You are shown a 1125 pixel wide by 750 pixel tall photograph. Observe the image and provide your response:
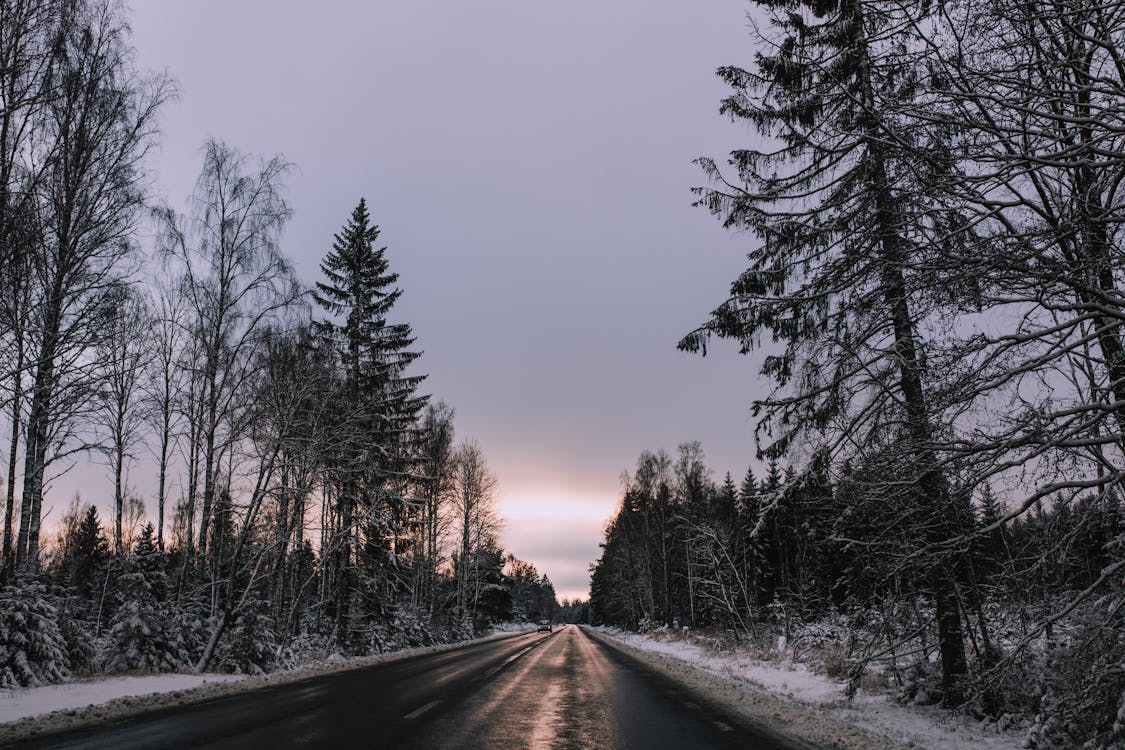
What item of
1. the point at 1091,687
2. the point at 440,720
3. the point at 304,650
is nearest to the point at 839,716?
the point at 1091,687

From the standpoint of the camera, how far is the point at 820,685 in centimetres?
1387

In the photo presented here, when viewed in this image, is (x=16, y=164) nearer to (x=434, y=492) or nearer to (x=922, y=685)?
(x=922, y=685)

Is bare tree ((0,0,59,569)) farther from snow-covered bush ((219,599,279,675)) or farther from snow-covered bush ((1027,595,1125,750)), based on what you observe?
snow-covered bush ((1027,595,1125,750))

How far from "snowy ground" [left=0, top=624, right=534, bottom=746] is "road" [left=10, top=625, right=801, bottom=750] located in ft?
2.36

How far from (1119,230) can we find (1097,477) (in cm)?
224

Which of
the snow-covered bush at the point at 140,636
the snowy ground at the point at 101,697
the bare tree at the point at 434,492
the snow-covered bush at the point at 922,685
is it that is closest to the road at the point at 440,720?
the snowy ground at the point at 101,697

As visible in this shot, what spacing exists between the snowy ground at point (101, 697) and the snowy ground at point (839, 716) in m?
9.27

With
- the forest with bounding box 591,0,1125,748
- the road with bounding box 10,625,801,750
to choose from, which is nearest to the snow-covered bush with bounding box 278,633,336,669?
the road with bounding box 10,625,801,750

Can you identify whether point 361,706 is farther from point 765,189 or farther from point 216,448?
point 216,448

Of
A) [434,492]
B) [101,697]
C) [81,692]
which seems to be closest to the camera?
[101,697]

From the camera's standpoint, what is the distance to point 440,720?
809 centimetres

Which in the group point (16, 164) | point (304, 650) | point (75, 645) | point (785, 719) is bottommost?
point (304, 650)

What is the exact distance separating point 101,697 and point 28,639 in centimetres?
204

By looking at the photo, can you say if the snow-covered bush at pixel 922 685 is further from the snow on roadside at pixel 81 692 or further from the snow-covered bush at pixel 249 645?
the snow-covered bush at pixel 249 645
